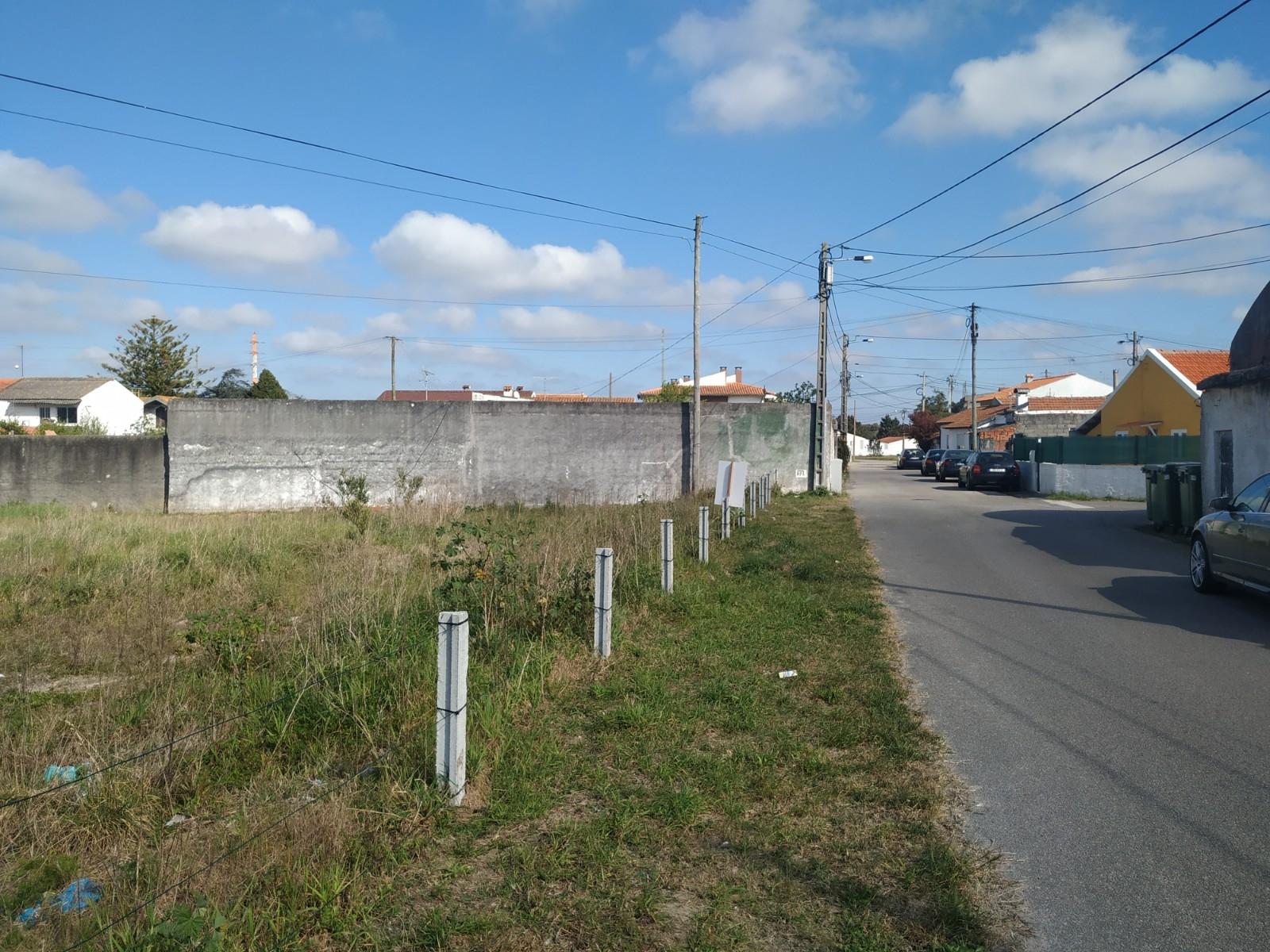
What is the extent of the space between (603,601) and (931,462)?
42.9 m

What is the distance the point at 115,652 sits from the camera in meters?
8.75

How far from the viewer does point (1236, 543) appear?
1046 cm

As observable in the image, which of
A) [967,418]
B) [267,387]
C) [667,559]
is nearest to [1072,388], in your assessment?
[967,418]

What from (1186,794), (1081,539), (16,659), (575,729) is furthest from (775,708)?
(1081,539)

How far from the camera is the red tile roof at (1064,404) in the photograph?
230ft

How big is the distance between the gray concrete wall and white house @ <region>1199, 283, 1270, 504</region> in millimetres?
24931

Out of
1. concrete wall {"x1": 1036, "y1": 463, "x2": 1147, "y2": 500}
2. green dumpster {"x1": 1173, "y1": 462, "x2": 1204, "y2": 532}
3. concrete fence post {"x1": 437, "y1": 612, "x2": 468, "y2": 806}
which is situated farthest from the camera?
concrete wall {"x1": 1036, "y1": 463, "x2": 1147, "y2": 500}

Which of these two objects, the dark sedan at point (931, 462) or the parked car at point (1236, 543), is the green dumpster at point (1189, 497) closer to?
the parked car at point (1236, 543)

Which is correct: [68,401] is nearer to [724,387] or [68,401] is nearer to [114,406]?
[114,406]

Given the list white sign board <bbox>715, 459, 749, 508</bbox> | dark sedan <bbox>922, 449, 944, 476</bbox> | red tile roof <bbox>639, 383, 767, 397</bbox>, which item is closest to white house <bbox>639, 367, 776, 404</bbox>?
red tile roof <bbox>639, 383, 767, 397</bbox>

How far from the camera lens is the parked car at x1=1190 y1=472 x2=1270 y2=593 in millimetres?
9914

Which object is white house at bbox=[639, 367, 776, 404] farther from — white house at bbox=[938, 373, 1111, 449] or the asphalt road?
the asphalt road

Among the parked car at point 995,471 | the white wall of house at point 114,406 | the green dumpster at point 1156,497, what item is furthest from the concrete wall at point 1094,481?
the white wall of house at point 114,406

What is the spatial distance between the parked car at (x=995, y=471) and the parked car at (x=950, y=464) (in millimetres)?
5257
